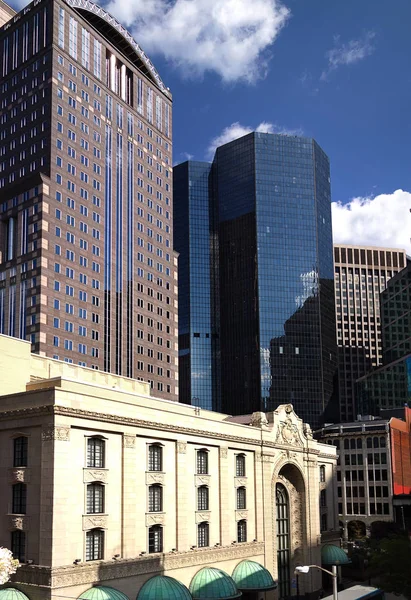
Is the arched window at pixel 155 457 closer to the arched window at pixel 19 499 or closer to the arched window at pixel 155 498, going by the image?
the arched window at pixel 155 498

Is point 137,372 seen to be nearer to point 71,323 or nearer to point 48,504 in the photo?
point 71,323

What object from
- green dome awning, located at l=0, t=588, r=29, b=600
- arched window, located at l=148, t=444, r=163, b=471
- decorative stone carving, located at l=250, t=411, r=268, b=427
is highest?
decorative stone carving, located at l=250, t=411, r=268, b=427

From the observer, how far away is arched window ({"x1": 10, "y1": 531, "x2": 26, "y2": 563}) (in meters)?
57.5

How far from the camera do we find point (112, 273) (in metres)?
147

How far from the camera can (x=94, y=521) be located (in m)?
60.0

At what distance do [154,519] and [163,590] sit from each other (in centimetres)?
648

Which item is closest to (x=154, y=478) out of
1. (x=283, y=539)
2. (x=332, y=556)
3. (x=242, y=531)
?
(x=242, y=531)

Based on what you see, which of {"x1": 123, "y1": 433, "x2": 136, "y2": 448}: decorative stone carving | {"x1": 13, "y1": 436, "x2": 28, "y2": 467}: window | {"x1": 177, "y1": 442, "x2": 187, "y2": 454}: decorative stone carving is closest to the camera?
{"x1": 13, "y1": 436, "x2": 28, "y2": 467}: window

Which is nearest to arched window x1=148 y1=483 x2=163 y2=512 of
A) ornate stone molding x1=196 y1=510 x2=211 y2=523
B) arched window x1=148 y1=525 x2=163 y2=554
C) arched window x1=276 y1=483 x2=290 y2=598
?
arched window x1=148 y1=525 x2=163 y2=554

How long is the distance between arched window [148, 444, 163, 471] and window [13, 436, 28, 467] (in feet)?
41.9

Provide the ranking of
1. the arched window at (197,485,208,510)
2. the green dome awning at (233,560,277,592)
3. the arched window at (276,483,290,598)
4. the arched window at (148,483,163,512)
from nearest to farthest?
the arched window at (148,483,163,512), the arched window at (197,485,208,510), the green dome awning at (233,560,277,592), the arched window at (276,483,290,598)

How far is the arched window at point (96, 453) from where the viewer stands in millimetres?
60875

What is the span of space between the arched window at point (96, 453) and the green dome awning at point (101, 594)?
9.45 m

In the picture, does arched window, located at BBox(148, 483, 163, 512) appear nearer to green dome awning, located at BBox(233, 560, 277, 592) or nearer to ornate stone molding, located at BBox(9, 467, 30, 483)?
ornate stone molding, located at BBox(9, 467, 30, 483)
